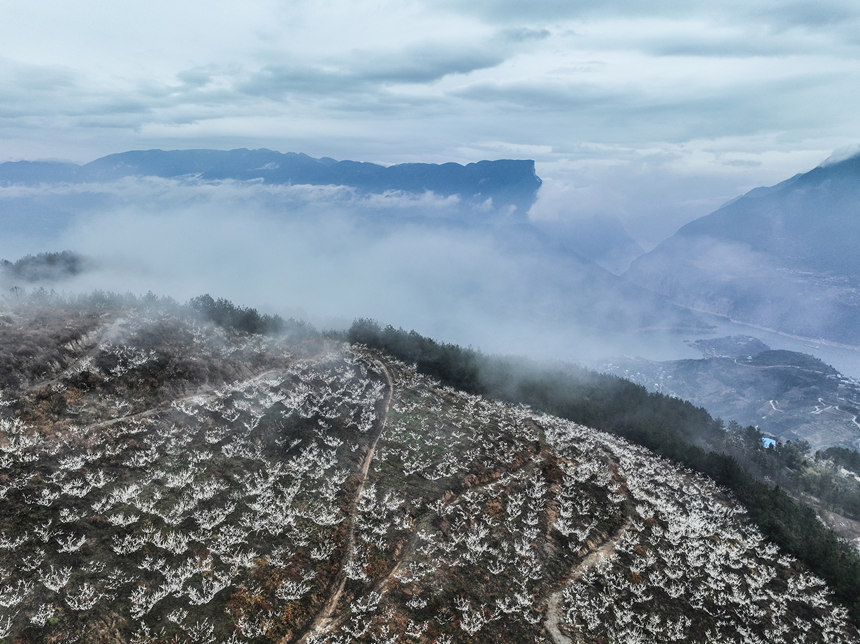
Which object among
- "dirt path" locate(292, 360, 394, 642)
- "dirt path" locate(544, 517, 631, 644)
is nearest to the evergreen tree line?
"dirt path" locate(544, 517, 631, 644)

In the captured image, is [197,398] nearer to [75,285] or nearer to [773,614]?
[773,614]

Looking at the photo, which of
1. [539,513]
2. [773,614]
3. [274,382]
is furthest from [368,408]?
[773,614]

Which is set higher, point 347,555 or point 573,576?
point 347,555

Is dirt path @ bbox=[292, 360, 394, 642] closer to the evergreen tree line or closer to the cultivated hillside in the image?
the cultivated hillside

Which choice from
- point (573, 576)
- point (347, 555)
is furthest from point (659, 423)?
point (347, 555)

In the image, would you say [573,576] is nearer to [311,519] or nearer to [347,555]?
[347,555]

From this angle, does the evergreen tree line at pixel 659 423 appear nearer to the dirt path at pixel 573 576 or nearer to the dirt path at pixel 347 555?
the dirt path at pixel 573 576
